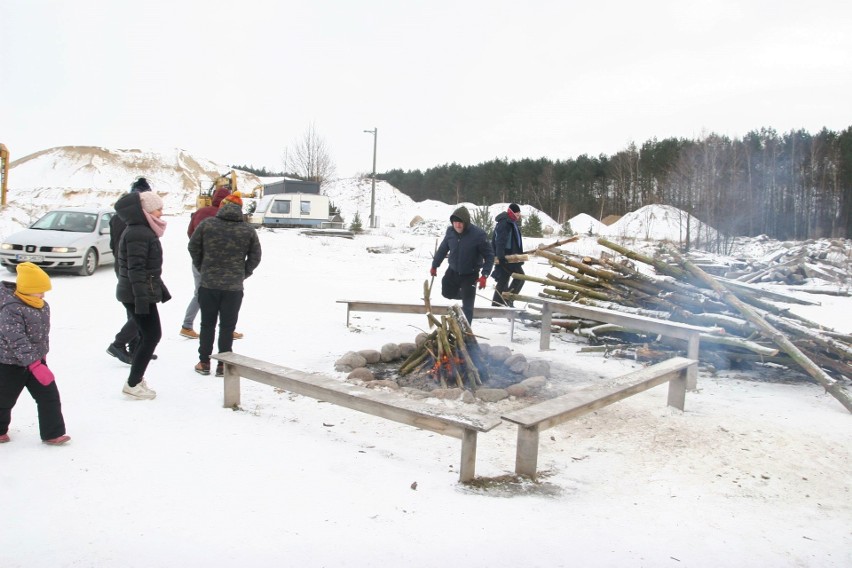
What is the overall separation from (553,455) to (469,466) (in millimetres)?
937

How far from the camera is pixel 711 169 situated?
30281 mm

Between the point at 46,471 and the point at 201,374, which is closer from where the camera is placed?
the point at 46,471

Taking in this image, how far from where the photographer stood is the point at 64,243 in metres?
11.5

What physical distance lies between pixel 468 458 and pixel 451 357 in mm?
2201

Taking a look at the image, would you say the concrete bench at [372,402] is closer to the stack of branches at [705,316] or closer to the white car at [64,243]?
the stack of branches at [705,316]

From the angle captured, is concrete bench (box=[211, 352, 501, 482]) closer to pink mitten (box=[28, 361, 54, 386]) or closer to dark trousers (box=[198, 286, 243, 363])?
dark trousers (box=[198, 286, 243, 363])

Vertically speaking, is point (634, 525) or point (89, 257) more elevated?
point (89, 257)

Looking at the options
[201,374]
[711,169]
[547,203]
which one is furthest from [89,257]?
[547,203]

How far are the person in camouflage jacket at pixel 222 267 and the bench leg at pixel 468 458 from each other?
2.72m

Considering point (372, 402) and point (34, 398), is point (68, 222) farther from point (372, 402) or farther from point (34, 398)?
point (372, 402)

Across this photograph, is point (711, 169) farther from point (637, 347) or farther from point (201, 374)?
point (201, 374)

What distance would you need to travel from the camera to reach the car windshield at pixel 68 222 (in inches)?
483

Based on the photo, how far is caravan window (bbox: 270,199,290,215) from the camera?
26.2 meters

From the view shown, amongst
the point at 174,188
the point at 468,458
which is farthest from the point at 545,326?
the point at 174,188
